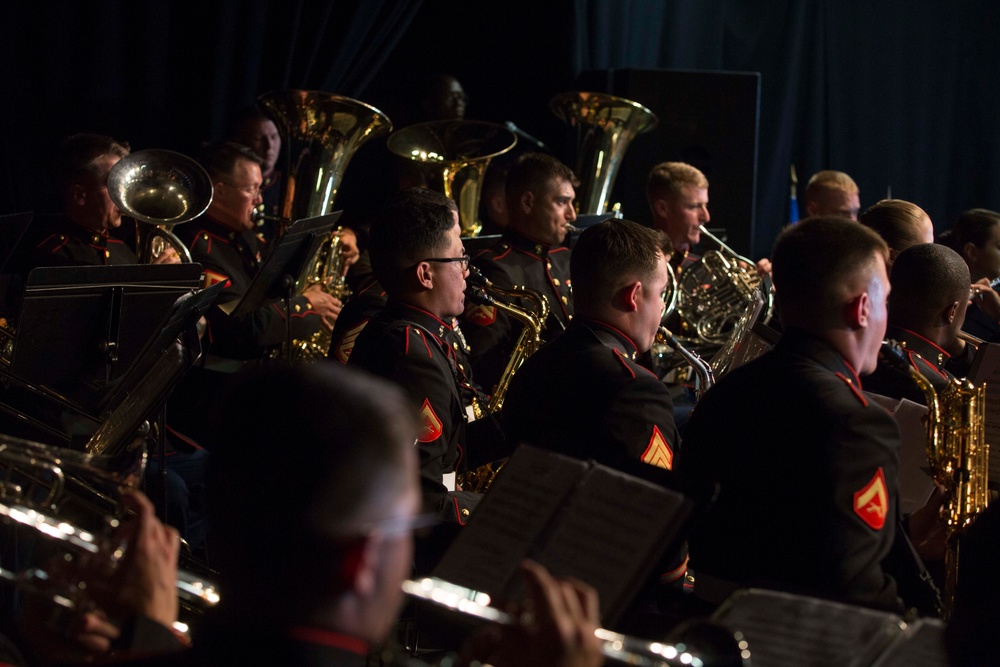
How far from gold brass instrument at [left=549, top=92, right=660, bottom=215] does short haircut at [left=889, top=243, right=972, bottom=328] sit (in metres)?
2.58

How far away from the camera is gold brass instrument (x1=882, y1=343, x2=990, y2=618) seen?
279 centimetres

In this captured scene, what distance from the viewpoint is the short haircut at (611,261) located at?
9.92ft

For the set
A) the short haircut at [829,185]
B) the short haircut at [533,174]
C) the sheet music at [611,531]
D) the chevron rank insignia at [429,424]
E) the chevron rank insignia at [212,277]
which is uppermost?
the sheet music at [611,531]

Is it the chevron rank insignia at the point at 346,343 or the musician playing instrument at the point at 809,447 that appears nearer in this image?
the musician playing instrument at the point at 809,447

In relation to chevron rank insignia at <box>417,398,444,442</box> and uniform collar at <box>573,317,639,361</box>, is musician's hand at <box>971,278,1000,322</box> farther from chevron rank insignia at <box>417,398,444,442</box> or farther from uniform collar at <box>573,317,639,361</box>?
chevron rank insignia at <box>417,398,444,442</box>

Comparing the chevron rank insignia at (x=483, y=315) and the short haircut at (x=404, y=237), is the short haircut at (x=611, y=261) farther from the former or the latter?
the chevron rank insignia at (x=483, y=315)

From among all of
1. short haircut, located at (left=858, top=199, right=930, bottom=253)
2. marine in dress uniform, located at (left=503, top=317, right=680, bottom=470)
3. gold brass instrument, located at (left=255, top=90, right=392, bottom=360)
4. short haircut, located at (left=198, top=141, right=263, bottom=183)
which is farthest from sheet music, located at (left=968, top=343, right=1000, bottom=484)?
short haircut, located at (left=198, top=141, right=263, bottom=183)

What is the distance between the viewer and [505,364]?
4.52 m

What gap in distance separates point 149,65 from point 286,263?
2.45m

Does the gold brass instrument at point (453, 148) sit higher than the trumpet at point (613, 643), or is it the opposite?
the trumpet at point (613, 643)

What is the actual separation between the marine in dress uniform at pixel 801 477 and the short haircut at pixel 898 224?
227 cm

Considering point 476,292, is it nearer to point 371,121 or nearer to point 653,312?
point 653,312

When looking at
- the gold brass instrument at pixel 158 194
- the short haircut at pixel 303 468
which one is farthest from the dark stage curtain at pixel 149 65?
the short haircut at pixel 303 468

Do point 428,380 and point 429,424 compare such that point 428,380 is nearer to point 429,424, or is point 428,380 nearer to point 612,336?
point 429,424
